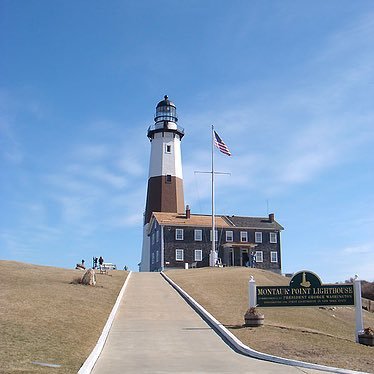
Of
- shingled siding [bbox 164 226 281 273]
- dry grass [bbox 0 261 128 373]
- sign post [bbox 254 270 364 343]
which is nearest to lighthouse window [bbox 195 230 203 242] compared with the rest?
shingled siding [bbox 164 226 281 273]

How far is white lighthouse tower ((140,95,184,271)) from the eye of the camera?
6275 centimetres

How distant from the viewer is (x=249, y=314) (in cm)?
1823

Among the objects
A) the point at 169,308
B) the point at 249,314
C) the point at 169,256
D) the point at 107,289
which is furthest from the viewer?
the point at 169,256

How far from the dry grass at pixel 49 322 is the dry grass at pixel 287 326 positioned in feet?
14.5

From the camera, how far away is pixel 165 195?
206 feet

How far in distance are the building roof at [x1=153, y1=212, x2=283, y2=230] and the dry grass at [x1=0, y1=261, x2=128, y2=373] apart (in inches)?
1188

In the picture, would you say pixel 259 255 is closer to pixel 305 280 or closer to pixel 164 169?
pixel 164 169

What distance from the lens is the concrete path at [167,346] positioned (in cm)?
1160

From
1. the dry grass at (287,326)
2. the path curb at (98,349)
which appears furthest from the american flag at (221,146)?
the path curb at (98,349)

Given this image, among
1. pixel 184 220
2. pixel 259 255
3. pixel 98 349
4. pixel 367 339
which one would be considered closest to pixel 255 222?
pixel 259 255

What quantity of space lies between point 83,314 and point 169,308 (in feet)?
15.2

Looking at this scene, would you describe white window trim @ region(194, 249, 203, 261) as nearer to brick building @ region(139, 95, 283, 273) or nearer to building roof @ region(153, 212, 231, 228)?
brick building @ region(139, 95, 283, 273)

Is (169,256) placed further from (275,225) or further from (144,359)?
(144,359)

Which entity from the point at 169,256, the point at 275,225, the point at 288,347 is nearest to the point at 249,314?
the point at 288,347
